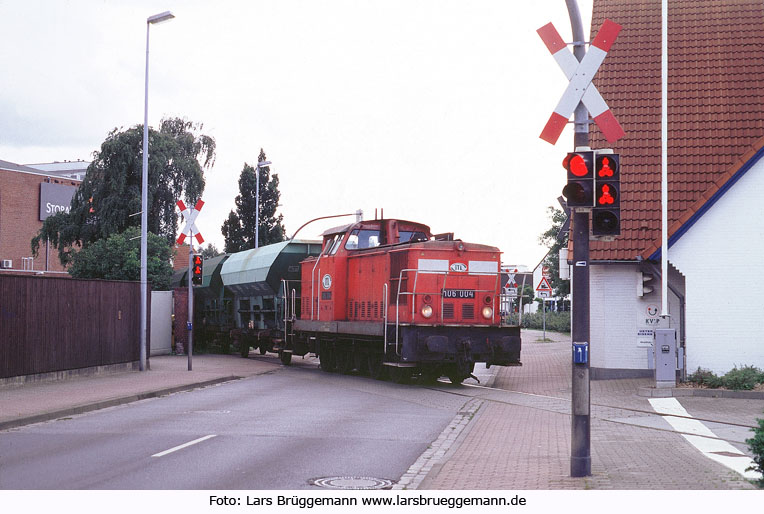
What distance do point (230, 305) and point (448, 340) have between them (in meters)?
15.7

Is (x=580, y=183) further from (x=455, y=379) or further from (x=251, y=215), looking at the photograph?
(x=251, y=215)

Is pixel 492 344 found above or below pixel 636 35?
below

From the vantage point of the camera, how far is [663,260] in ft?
63.0

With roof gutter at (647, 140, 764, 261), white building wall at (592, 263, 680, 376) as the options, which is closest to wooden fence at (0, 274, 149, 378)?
white building wall at (592, 263, 680, 376)

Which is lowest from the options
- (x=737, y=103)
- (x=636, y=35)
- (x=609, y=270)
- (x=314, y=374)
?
(x=314, y=374)

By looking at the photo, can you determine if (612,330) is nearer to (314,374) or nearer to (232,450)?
(314,374)

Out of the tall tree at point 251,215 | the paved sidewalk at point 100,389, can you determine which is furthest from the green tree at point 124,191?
the paved sidewalk at point 100,389

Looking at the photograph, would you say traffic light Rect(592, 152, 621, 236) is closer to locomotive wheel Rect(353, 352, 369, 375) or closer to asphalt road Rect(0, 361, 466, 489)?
asphalt road Rect(0, 361, 466, 489)

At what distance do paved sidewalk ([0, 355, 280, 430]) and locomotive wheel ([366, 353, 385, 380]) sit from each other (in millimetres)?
3621

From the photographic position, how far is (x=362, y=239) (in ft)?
76.2

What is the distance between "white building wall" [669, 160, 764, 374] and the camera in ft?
63.8

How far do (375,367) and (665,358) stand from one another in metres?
7.53
